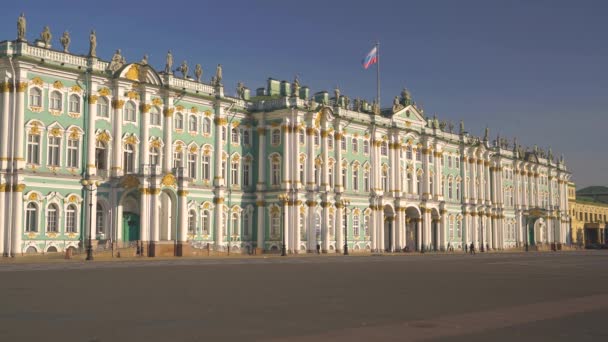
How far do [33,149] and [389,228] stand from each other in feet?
159

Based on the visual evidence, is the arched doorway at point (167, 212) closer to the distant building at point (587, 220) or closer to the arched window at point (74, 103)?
the arched window at point (74, 103)

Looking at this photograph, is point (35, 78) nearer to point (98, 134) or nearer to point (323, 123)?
point (98, 134)

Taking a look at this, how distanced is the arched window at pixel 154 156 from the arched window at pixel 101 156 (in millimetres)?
4879

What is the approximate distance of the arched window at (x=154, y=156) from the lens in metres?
66.2

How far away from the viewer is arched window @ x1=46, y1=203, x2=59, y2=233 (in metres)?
58.0

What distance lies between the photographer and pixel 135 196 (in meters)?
64.5

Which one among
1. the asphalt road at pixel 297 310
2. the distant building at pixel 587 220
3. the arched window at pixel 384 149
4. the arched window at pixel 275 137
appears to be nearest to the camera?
the asphalt road at pixel 297 310

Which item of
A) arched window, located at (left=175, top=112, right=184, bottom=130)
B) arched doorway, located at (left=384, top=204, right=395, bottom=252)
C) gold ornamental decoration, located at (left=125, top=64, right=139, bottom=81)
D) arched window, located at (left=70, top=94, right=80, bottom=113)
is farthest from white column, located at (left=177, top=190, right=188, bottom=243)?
arched doorway, located at (left=384, top=204, right=395, bottom=252)

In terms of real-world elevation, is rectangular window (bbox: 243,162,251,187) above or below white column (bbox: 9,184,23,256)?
above

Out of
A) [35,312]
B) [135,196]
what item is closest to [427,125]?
[135,196]

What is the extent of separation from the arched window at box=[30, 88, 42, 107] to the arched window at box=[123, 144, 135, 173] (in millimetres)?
8627

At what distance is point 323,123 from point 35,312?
66.3m

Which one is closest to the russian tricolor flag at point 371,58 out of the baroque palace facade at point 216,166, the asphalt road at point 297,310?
the baroque palace facade at point 216,166

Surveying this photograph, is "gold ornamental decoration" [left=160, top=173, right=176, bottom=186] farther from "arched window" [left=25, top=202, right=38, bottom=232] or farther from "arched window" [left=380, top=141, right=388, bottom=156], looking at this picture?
"arched window" [left=380, top=141, right=388, bottom=156]
